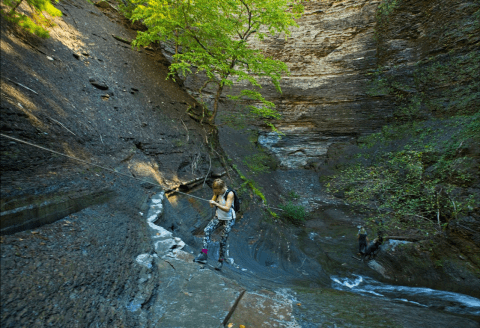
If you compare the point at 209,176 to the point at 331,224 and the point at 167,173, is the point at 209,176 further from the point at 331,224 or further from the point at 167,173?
the point at 331,224

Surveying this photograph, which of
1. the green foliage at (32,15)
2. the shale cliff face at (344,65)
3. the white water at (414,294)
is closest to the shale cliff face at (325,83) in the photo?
the shale cliff face at (344,65)

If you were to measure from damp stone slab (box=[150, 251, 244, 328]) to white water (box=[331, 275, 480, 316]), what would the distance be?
16.6ft

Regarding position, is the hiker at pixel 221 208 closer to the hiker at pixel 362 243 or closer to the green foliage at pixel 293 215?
the hiker at pixel 362 243

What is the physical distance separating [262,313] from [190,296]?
984 mm

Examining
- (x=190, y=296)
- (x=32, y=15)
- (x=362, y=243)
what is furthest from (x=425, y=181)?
(x=32, y=15)

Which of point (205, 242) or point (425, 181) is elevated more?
point (425, 181)

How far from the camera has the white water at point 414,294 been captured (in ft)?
19.0

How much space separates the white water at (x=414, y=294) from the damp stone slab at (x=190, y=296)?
199 inches

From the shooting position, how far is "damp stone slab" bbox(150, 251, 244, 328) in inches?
104

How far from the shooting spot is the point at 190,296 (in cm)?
304

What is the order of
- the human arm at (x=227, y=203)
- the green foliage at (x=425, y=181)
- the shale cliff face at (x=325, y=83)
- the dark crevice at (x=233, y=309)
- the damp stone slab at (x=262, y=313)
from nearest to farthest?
1. the dark crevice at (x=233, y=309)
2. the damp stone slab at (x=262, y=313)
3. the human arm at (x=227, y=203)
4. the green foliage at (x=425, y=181)
5. the shale cliff face at (x=325, y=83)

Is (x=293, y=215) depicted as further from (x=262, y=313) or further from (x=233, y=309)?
(x=233, y=309)

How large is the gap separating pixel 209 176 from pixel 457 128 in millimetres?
12125

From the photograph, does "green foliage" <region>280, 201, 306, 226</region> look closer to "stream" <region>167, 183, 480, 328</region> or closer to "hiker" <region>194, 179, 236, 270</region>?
"stream" <region>167, 183, 480, 328</region>
